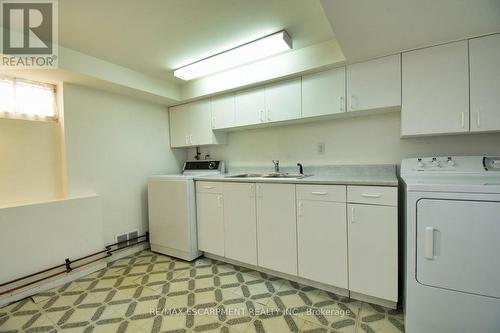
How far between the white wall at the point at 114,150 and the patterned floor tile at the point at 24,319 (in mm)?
882

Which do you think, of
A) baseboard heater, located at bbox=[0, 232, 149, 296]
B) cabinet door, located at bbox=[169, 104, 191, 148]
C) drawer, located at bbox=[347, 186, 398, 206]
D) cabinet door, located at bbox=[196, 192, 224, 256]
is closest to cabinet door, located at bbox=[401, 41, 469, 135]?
drawer, located at bbox=[347, 186, 398, 206]

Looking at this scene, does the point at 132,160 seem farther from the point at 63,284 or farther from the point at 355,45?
the point at 355,45

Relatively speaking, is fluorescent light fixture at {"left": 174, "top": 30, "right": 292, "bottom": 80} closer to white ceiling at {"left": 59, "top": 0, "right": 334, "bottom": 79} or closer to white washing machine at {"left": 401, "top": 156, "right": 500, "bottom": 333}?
white ceiling at {"left": 59, "top": 0, "right": 334, "bottom": 79}

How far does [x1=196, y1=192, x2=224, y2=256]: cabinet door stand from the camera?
251cm

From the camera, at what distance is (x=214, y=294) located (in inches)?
78.0

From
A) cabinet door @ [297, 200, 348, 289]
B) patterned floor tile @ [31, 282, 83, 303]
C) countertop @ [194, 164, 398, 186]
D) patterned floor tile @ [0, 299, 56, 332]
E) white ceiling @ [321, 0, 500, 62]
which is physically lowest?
patterned floor tile @ [0, 299, 56, 332]

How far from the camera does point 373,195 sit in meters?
1.72

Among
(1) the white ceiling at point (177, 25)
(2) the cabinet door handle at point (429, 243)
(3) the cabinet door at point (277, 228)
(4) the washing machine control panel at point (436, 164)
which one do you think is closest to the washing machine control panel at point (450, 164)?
(4) the washing machine control panel at point (436, 164)

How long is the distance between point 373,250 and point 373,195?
1.37 ft

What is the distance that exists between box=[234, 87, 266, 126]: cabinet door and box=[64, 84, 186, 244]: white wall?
1321 millimetres

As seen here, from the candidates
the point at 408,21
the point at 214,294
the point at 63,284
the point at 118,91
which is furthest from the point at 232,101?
the point at 63,284

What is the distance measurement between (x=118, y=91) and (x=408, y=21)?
2879 mm

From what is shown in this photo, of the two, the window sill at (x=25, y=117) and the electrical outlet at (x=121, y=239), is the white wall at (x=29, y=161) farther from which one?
the electrical outlet at (x=121, y=239)

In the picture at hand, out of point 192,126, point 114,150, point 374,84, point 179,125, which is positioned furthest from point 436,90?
point 114,150
